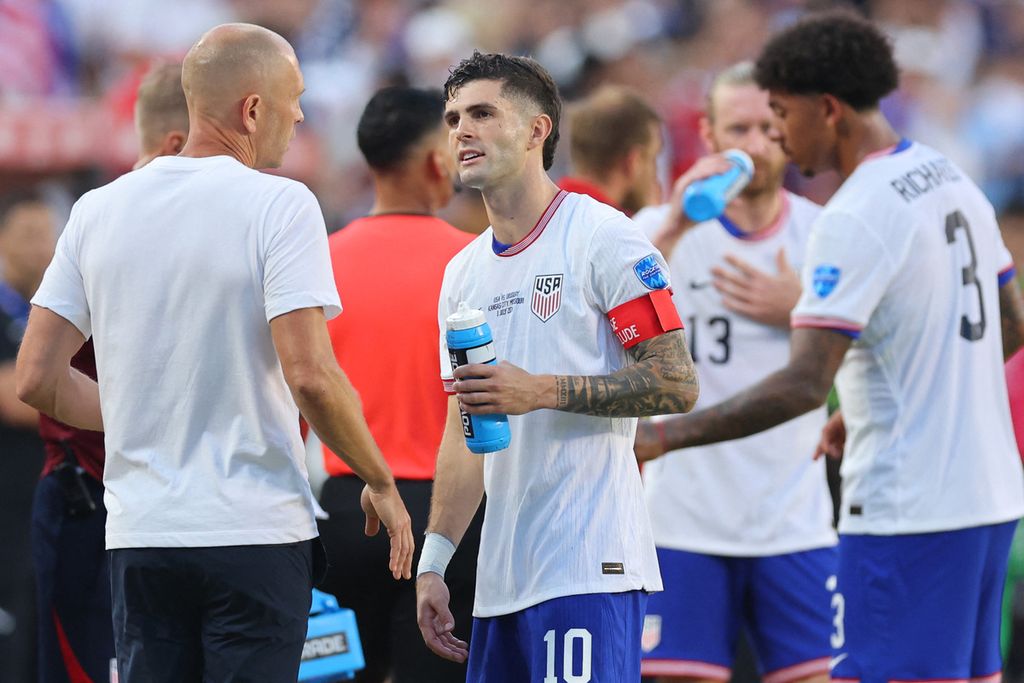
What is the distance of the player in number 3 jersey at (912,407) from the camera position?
457 centimetres

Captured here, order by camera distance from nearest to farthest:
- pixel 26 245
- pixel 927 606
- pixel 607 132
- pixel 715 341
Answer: pixel 927 606
pixel 715 341
pixel 607 132
pixel 26 245

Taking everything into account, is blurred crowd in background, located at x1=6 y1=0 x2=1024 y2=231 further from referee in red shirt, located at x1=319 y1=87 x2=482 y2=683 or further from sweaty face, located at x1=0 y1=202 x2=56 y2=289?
referee in red shirt, located at x1=319 y1=87 x2=482 y2=683

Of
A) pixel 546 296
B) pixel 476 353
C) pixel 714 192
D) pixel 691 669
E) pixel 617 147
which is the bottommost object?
pixel 691 669

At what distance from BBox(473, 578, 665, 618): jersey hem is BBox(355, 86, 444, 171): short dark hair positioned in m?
2.08

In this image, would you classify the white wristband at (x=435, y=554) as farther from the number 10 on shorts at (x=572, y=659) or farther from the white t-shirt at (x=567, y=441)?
the number 10 on shorts at (x=572, y=659)

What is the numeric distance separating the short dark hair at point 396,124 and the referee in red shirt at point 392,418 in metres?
0.28

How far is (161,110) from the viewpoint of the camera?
197 inches

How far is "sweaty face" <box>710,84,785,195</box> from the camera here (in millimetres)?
6039

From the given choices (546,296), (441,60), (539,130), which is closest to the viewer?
(546,296)

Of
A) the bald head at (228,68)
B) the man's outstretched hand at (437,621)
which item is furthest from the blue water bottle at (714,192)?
the man's outstretched hand at (437,621)

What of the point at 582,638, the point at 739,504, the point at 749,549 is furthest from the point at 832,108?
the point at 582,638

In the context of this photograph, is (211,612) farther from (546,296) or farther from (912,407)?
(912,407)

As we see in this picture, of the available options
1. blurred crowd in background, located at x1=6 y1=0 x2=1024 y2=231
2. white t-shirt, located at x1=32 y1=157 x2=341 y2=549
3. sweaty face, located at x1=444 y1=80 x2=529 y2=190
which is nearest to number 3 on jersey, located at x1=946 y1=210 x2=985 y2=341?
sweaty face, located at x1=444 y1=80 x2=529 y2=190

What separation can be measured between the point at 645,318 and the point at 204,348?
44.5 inches
